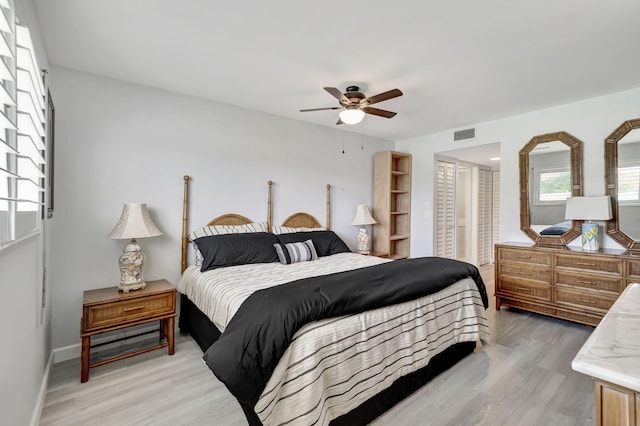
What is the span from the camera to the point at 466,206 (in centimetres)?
643

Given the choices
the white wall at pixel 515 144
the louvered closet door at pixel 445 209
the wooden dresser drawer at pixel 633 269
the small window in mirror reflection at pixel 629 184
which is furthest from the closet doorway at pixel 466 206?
the wooden dresser drawer at pixel 633 269

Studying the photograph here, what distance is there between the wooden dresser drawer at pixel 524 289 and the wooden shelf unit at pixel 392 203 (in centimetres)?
155

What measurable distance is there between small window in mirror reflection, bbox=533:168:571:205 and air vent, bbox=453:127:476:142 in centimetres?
99

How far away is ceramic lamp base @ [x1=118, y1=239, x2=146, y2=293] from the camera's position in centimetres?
254

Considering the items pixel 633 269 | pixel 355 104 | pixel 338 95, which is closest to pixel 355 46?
pixel 338 95

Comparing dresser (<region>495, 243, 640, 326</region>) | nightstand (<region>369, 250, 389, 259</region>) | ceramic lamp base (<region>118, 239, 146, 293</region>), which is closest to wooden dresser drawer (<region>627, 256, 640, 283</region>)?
dresser (<region>495, 243, 640, 326</region>)

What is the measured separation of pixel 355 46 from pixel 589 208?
308cm

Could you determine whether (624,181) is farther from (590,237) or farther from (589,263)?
(589,263)

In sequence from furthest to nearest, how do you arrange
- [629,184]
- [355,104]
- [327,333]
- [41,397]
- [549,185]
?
[549,185]
[629,184]
[355,104]
[41,397]
[327,333]

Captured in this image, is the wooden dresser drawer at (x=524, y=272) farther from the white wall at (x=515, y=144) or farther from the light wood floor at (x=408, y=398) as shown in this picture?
the light wood floor at (x=408, y=398)

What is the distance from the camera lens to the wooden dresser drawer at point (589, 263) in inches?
114

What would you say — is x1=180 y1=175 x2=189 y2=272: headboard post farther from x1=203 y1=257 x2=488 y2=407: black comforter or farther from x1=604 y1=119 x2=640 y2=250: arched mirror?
x1=604 y1=119 x2=640 y2=250: arched mirror

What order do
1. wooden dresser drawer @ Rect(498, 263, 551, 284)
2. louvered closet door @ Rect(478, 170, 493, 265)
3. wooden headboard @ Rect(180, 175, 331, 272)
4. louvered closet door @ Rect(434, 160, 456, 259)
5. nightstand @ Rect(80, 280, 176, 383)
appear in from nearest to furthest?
nightstand @ Rect(80, 280, 176, 383), wooden headboard @ Rect(180, 175, 331, 272), wooden dresser drawer @ Rect(498, 263, 551, 284), louvered closet door @ Rect(434, 160, 456, 259), louvered closet door @ Rect(478, 170, 493, 265)

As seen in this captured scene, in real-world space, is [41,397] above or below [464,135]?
below
